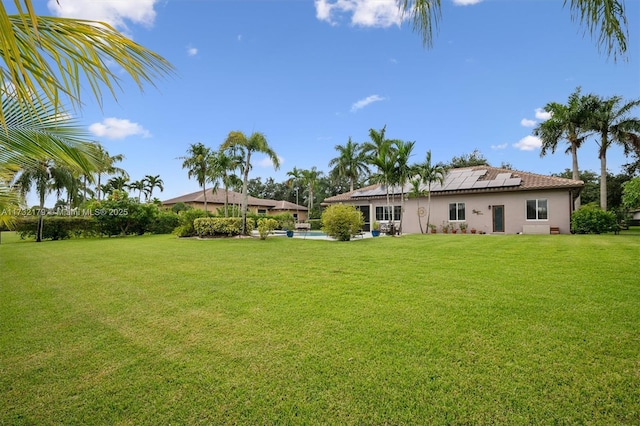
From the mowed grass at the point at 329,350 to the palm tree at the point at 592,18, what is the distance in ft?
9.43

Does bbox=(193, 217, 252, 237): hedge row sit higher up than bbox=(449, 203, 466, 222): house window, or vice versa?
bbox=(449, 203, 466, 222): house window

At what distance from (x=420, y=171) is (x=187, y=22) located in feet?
49.2

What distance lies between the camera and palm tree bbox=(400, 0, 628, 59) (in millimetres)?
2379

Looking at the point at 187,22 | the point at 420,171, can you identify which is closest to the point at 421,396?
the point at 187,22

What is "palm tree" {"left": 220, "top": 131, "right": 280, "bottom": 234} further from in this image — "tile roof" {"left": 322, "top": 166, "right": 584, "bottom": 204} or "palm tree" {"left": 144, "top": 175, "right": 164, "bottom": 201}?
"palm tree" {"left": 144, "top": 175, "right": 164, "bottom": 201}

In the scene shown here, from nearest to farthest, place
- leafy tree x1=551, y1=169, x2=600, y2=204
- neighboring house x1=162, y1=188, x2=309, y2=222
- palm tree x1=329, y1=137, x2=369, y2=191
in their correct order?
1. leafy tree x1=551, y1=169, x2=600, y2=204
2. palm tree x1=329, y1=137, x2=369, y2=191
3. neighboring house x1=162, y1=188, x2=309, y2=222

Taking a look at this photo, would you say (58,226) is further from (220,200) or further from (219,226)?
(220,200)

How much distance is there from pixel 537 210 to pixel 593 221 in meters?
2.63

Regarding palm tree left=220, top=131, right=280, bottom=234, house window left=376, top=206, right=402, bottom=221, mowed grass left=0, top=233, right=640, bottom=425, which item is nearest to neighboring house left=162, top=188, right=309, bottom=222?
house window left=376, top=206, right=402, bottom=221

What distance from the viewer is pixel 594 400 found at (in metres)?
2.45

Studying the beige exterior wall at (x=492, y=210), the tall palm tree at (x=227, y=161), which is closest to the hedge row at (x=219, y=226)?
the tall palm tree at (x=227, y=161)

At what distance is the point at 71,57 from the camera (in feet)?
5.39

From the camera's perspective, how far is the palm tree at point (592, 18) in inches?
93.7

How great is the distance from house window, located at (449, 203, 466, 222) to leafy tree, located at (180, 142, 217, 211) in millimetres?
24186
